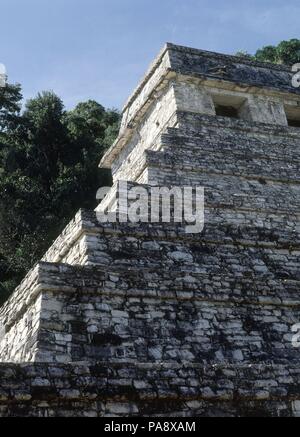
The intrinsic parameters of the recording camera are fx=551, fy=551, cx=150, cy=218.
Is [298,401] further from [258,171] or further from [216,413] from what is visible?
[258,171]

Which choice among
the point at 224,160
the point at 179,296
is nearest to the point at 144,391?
the point at 179,296

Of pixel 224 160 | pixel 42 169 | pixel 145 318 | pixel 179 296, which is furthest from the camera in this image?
pixel 42 169

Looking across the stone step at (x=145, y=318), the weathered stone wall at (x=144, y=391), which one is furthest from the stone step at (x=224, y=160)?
the weathered stone wall at (x=144, y=391)

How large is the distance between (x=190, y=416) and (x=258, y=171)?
7.11 meters

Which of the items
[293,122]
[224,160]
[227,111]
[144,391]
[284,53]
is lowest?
[144,391]

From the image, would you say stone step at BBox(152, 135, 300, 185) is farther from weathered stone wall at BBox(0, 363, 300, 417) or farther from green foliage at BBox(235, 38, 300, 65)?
green foliage at BBox(235, 38, 300, 65)

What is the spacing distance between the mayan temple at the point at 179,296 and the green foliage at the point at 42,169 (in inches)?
336

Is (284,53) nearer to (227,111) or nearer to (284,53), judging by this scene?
(284,53)

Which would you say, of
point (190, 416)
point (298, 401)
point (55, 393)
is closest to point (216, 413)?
point (190, 416)

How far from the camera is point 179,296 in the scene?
22.5 ft

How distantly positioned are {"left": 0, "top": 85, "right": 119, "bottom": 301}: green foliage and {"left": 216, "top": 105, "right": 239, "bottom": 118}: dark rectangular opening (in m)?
8.79

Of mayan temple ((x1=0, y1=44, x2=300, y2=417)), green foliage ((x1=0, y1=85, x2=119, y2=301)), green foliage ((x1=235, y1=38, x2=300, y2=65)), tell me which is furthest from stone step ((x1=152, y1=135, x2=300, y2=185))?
green foliage ((x1=235, y1=38, x2=300, y2=65))

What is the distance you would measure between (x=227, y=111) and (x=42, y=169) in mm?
11823
